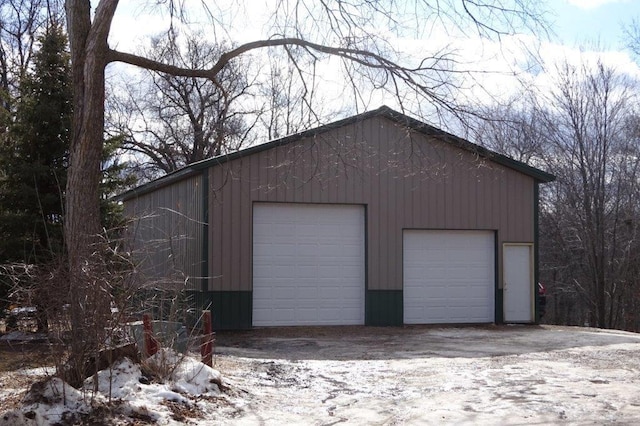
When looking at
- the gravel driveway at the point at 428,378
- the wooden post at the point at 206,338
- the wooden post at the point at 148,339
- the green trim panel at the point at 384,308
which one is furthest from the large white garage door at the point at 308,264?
the wooden post at the point at 148,339

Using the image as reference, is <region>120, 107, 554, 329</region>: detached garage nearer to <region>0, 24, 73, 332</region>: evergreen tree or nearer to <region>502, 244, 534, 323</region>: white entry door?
<region>502, 244, 534, 323</region>: white entry door

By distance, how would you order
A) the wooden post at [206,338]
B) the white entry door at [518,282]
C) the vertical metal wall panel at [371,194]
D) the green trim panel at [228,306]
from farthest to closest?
the white entry door at [518,282] → the vertical metal wall panel at [371,194] → the green trim panel at [228,306] → the wooden post at [206,338]

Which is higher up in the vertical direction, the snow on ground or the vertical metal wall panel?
the vertical metal wall panel

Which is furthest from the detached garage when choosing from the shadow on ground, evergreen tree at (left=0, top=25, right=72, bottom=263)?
evergreen tree at (left=0, top=25, right=72, bottom=263)

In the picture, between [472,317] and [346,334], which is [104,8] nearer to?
[346,334]

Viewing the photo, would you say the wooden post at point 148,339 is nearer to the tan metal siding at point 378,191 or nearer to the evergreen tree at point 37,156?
the evergreen tree at point 37,156

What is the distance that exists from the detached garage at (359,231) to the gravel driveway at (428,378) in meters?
1.36

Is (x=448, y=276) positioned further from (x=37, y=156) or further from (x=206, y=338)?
(x=37, y=156)

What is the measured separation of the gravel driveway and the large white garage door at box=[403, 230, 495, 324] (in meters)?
2.11

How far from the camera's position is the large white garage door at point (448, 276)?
56.1 ft

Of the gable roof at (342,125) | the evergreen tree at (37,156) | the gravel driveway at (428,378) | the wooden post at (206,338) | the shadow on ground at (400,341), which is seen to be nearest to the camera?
the gravel driveway at (428,378)

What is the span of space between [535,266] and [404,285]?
3517 mm

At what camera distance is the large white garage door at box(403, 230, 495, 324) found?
17094mm

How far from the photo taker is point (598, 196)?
28.1 metres
